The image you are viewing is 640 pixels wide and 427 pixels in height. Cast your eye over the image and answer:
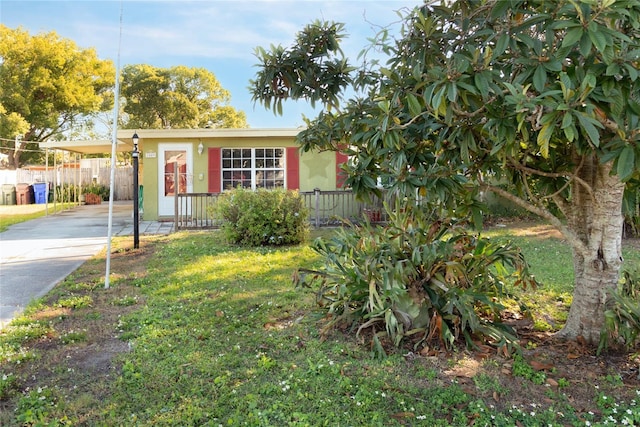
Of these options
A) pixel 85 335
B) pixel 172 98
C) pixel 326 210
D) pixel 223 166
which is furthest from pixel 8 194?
pixel 85 335

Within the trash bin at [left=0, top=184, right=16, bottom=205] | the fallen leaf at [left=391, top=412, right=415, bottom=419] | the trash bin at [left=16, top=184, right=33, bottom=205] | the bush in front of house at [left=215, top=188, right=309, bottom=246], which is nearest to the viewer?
the fallen leaf at [left=391, top=412, right=415, bottom=419]

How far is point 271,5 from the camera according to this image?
20.2 feet

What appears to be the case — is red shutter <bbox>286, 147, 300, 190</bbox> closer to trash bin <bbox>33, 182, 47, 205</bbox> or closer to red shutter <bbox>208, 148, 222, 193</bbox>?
red shutter <bbox>208, 148, 222, 193</bbox>

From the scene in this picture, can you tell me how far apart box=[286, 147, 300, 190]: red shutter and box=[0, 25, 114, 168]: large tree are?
15.9 metres

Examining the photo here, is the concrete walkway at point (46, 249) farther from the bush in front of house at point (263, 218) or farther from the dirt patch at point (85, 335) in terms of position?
the bush in front of house at point (263, 218)

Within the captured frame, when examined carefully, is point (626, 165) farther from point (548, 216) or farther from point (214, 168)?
point (214, 168)

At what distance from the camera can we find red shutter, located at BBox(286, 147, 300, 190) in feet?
41.3

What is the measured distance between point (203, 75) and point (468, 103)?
90.4 feet

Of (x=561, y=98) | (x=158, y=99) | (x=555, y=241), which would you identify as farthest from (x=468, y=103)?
(x=158, y=99)

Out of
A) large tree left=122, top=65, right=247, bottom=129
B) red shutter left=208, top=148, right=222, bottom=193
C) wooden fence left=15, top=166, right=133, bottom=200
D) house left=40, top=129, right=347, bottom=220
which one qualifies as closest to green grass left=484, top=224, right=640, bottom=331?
house left=40, top=129, right=347, bottom=220

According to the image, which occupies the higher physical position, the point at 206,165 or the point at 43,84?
the point at 43,84

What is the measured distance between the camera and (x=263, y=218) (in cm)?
838

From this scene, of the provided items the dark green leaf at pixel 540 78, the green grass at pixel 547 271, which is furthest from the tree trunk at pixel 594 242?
the dark green leaf at pixel 540 78

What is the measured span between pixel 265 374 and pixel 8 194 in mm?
21292
